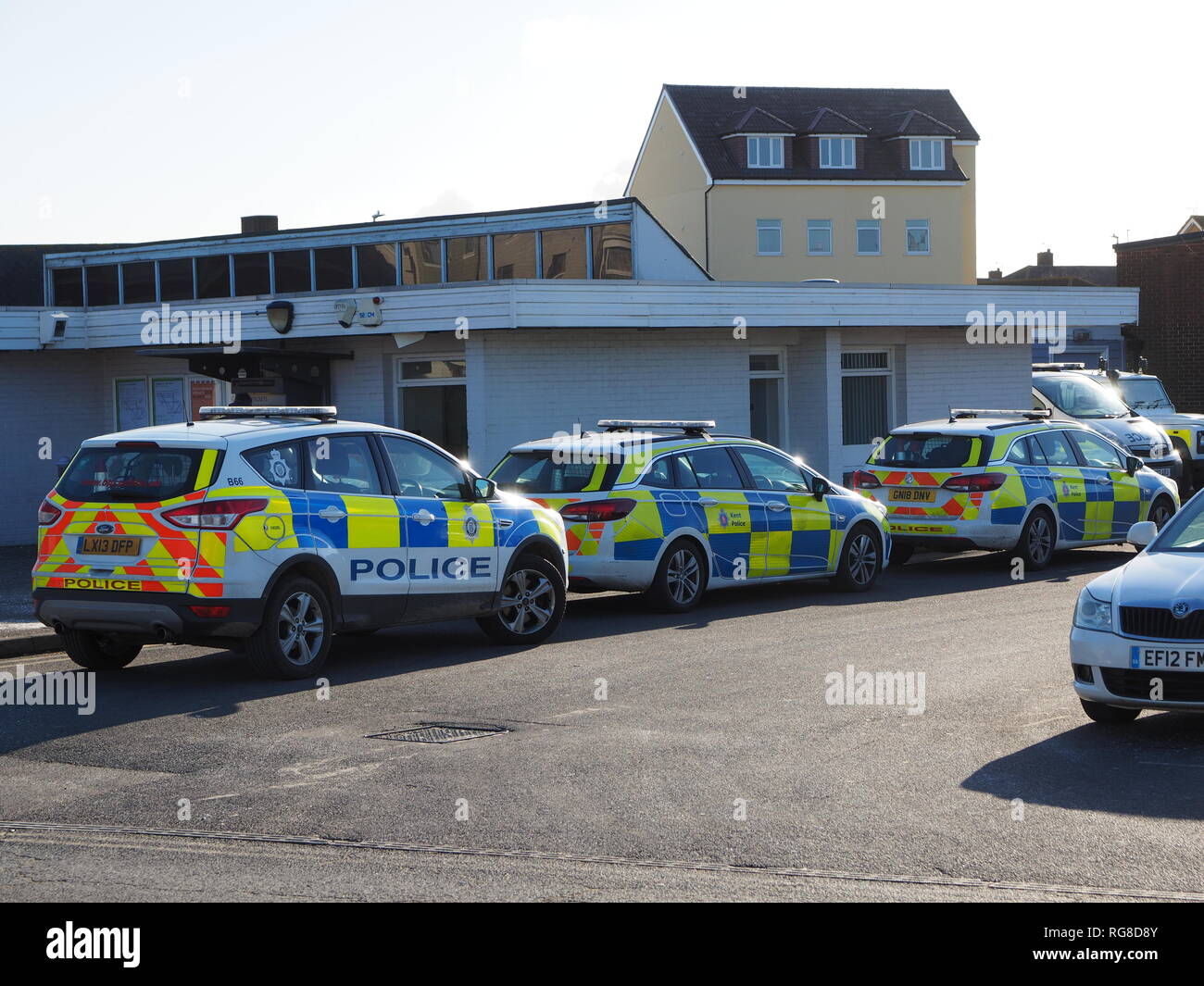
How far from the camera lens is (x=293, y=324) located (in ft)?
73.8

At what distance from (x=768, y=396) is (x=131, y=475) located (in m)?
16.3

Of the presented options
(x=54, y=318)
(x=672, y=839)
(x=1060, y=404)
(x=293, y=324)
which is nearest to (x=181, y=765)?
(x=672, y=839)

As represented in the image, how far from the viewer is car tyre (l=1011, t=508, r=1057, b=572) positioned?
1812cm

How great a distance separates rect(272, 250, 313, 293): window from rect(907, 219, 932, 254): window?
128ft

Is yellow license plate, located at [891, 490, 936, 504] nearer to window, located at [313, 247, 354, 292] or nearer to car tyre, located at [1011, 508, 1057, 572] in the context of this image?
car tyre, located at [1011, 508, 1057, 572]

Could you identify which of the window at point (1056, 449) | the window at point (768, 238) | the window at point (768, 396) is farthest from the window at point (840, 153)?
the window at point (1056, 449)

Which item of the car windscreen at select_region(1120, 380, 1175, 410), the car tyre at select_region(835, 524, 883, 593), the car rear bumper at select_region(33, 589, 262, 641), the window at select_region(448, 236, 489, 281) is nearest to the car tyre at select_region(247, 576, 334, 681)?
the car rear bumper at select_region(33, 589, 262, 641)

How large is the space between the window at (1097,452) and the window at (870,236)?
44.3 m

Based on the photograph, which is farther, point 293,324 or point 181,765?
point 293,324

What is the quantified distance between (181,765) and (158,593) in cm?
218

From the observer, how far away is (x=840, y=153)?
6300 cm

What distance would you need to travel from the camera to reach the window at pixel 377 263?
27828 millimetres
